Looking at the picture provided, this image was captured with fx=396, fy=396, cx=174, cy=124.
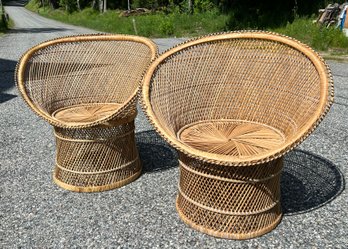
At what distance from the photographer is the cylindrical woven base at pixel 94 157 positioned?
10.8 feet

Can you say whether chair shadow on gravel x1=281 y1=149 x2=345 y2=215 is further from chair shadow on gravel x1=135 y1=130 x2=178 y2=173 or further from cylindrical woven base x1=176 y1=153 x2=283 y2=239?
Result: chair shadow on gravel x1=135 y1=130 x2=178 y2=173

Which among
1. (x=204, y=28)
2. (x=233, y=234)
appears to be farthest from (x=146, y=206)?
(x=204, y=28)

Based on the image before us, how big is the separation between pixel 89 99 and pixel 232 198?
212 cm

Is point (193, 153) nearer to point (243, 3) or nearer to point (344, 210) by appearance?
point (344, 210)

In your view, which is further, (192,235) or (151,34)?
(151,34)

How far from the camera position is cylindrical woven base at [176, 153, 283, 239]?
259 cm

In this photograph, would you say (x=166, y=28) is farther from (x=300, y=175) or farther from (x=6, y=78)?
(x=300, y=175)

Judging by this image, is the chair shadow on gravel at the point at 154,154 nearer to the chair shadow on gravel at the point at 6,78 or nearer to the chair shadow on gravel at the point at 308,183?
the chair shadow on gravel at the point at 308,183

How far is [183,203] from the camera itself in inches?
115

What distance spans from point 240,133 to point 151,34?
14723 mm

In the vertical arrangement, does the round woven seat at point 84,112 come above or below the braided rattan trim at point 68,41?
below

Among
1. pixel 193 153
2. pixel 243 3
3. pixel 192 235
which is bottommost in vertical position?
pixel 243 3

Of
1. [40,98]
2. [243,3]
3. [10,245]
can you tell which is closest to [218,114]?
[40,98]

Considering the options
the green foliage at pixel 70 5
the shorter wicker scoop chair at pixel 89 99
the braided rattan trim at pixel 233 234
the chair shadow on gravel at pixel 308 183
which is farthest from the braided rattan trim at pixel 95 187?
the green foliage at pixel 70 5
